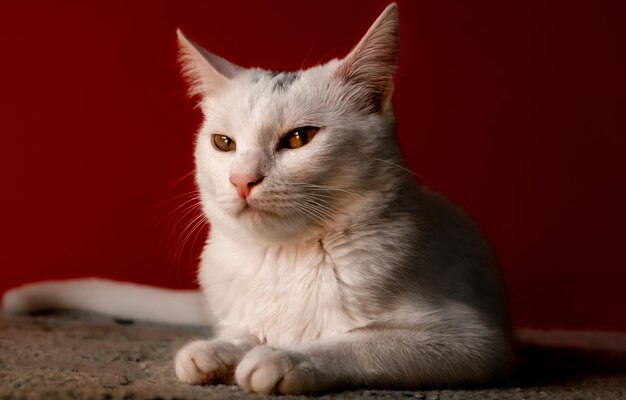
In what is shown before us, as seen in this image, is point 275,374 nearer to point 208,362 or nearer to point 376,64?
point 208,362

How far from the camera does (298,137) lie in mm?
1622

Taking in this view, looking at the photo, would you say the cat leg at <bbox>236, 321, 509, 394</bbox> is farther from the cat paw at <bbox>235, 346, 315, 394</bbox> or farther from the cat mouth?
the cat mouth

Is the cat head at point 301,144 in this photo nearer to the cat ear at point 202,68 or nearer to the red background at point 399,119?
the cat ear at point 202,68

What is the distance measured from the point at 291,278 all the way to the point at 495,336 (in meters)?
0.47

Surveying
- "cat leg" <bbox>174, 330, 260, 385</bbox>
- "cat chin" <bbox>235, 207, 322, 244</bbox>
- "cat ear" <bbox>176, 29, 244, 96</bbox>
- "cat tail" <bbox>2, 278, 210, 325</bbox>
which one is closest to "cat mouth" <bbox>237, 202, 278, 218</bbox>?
"cat chin" <bbox>235, 207, 322, 244</bbox>

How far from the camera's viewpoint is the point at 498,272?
210 cm

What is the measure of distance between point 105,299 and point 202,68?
111 centimetres

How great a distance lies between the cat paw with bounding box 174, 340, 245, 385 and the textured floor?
0.10 feet

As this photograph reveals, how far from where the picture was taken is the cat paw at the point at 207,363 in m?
1.49

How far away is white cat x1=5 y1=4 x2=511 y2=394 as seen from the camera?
153 centimetres

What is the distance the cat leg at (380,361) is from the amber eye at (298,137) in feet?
1.35

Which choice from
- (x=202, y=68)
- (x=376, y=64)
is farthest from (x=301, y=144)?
(x=202, y=68)

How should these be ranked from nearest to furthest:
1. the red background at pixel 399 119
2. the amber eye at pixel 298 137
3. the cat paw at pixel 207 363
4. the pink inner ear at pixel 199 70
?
the cat paw at pixel 207 363 < the amber eye at pixel 298 137 < the pink inner ear at pixel 199 70 < the red background at pixel 399 119

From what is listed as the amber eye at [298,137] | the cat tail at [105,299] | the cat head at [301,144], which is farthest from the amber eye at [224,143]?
the cat tail at [105,299]
